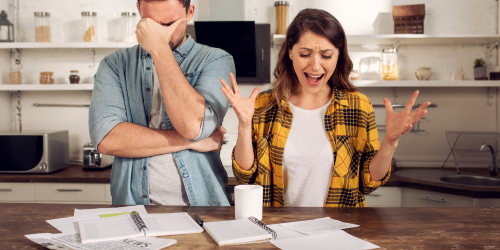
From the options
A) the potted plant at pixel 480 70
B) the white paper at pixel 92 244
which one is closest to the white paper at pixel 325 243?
the white paper at pixel 92 244

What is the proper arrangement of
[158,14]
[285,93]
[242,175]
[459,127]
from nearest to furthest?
[158,14] < [242,175] < [285,93] < [459,127]

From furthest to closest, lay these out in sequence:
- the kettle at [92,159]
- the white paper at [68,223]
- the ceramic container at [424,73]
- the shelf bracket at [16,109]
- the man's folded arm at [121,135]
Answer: the shelf bracket at [16,109] → the ceramic container at [424,73] → the kettle at [92,159] → the man's folded arm at [121,135] → the white paper at [68,223]

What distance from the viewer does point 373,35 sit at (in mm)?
2766

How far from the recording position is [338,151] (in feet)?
4.54

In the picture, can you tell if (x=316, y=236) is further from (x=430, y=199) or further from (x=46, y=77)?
(x=46, y=77)

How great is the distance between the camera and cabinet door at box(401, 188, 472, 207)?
2188mm

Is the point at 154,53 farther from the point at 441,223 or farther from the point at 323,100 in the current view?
the point at 441,223

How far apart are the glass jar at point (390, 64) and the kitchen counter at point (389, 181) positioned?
0.77 meters

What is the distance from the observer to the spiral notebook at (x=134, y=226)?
88 cm

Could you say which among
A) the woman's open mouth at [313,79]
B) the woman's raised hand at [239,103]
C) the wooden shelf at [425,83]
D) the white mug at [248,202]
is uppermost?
the wooden shelf at [425,83]

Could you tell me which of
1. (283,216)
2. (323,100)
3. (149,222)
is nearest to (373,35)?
(323,100)

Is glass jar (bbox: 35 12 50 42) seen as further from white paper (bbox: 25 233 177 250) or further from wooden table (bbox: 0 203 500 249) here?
white paper (bbox: 25 233 177 250)

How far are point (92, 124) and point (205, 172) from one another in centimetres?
43

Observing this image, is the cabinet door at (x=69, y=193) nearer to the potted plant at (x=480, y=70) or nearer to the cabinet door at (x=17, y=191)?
the cabinet door at (x=17, y=191)
